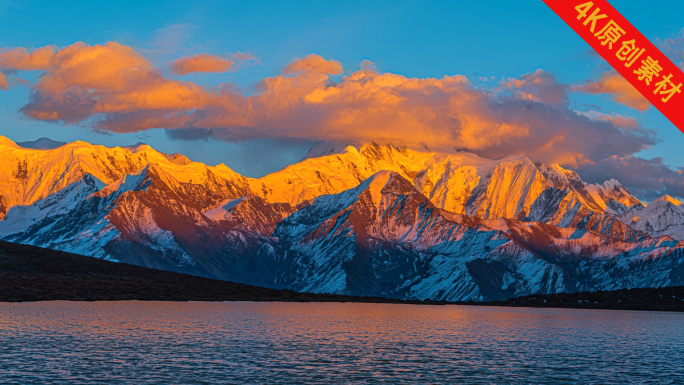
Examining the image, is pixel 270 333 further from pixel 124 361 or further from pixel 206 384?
pixel 206 384

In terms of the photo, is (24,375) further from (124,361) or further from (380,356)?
(380,356)

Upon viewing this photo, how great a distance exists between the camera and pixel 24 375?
7175 centimetres

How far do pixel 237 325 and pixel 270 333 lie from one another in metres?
19.5

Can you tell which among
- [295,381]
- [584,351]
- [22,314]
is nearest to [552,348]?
[584,351]

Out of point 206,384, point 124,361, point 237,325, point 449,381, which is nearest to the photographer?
point 206,384

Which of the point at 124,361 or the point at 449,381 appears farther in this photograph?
the point at 124,361

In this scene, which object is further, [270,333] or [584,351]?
[270,333]

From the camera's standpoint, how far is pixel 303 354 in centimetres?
9744

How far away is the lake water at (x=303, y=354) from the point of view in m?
77.4

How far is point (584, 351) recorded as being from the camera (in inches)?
4459

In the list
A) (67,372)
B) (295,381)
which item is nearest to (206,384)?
(295,381)

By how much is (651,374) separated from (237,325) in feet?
275

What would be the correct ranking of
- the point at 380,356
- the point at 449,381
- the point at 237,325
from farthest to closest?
the point at 237,325
the point at 380,356
the point at 449,381

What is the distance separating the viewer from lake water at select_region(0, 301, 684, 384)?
3046 inches
